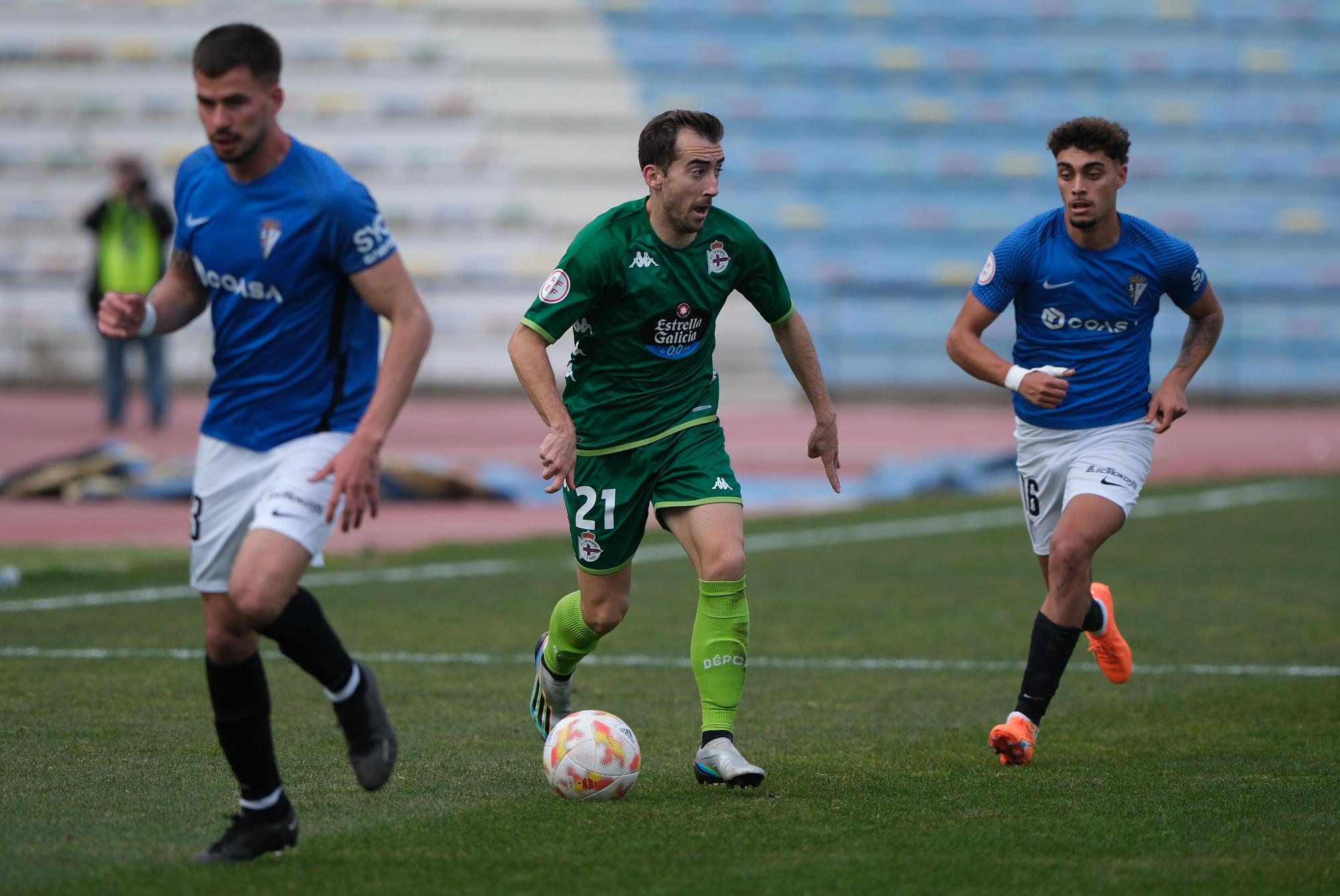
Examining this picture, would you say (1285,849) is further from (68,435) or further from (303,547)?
(68,435)

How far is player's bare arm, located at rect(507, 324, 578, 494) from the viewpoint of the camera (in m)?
5.50

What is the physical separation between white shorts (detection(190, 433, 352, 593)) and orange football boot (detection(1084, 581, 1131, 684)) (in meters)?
3.53

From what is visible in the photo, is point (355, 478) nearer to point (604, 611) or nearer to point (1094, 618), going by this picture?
point (604, 611)

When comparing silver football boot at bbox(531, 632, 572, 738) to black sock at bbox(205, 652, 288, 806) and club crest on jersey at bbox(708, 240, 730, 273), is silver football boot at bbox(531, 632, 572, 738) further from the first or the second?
black sock at bbox(205, 652, 288, 806)

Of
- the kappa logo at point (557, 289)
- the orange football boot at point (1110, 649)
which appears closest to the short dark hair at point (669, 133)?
the kappa logo at point (557, 289)

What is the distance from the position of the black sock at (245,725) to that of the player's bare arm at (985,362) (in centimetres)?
279

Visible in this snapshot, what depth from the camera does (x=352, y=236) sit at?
15.6 ft

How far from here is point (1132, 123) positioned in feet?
96.5

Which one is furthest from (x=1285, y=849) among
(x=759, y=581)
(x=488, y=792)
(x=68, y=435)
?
(x=68, y=435)

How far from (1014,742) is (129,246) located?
1522 cm

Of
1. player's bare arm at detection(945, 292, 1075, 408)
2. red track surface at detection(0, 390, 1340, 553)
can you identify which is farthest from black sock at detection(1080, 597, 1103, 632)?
red track surface at detection(0, 390, 1340, 553)

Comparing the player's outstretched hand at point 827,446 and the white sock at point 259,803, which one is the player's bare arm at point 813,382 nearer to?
the player's outstretched hand at point 827,446

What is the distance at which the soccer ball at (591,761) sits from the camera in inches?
215

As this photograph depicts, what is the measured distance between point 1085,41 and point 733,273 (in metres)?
25.0
